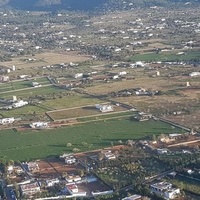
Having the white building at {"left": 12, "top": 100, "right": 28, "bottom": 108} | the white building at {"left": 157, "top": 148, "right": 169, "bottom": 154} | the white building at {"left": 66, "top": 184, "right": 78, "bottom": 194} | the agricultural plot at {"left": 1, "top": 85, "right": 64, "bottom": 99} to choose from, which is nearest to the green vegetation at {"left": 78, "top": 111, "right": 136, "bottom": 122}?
the white building at {"left": 12, "top": 100, "right": 28, "bottom": 108}

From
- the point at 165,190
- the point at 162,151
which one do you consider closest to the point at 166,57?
the point at 162,151

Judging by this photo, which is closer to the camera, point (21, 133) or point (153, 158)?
point (153, 158)

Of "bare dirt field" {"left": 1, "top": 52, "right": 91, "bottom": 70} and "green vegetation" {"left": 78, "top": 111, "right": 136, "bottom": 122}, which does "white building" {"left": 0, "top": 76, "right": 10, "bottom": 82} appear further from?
"green vegetation" {"left": 78, "top": 111, "right": 136, "bottom": 122}

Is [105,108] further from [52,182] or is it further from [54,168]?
[52,182]

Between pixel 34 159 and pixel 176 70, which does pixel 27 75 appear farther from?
pixel 34 159

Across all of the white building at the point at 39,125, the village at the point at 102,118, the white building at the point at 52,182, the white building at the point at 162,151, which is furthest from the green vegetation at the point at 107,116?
the white building at the point at 52,182

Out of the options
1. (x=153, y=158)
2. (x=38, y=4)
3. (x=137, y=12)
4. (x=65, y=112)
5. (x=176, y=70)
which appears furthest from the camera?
(x=38, y=4)

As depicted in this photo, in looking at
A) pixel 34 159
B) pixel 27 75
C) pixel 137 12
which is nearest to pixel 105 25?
pixel 137 12
